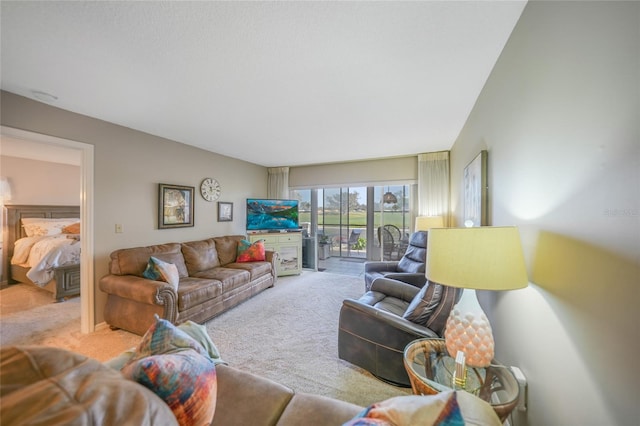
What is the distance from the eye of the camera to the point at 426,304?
1.73m

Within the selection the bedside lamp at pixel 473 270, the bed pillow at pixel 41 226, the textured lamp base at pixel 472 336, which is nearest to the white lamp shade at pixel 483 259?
the bedside lamp at pixel 473 270

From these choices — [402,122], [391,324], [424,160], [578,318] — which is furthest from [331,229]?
[578,318]

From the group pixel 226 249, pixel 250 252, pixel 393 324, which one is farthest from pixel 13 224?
pixel 393 324

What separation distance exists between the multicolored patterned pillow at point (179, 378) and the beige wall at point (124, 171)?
265 cm

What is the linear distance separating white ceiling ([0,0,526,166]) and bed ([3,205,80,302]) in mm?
2400

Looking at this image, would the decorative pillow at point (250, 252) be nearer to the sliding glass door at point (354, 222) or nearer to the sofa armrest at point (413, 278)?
the sliding glass door at point (354, 222)

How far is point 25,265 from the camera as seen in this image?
3.85m

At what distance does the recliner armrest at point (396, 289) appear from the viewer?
2525 mm

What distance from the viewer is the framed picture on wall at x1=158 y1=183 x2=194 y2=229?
136 inches

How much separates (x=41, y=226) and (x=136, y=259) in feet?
10.6

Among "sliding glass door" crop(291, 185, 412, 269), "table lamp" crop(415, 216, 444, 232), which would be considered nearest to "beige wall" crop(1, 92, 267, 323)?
"sliding glass door" crop(291, 185, 412, 269)

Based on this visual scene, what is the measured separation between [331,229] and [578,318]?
5112 mm

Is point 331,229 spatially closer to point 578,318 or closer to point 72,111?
point 72,111

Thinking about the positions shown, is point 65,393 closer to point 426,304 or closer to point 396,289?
point 426,304
